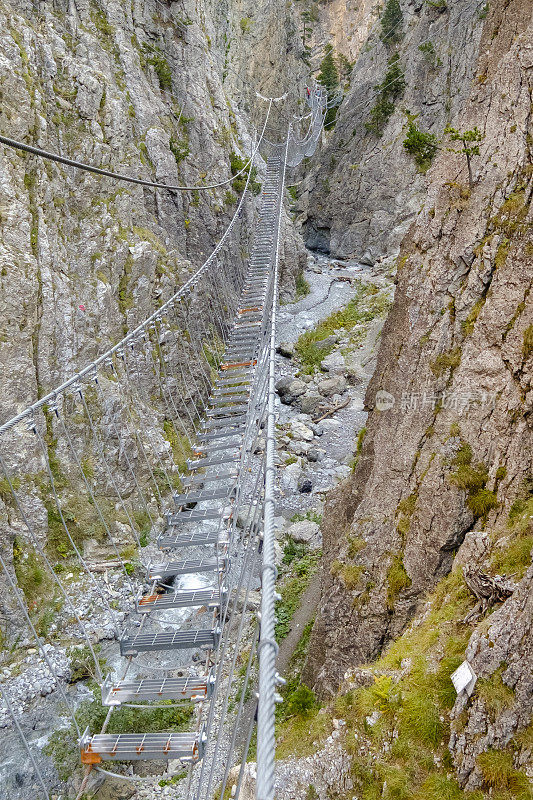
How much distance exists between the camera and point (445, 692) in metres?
2.82

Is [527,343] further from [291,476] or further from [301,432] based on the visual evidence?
[301,432]

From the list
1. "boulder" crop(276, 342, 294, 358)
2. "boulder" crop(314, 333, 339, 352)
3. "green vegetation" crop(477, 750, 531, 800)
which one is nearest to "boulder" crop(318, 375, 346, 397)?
"boulder" crop(314, 333, 339, 352)

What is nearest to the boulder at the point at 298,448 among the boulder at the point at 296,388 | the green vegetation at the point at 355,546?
the boulder at the point at 296,388

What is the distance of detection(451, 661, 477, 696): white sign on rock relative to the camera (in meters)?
2.62

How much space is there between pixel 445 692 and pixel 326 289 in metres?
16.2

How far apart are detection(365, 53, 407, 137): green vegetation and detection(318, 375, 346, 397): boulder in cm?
1376

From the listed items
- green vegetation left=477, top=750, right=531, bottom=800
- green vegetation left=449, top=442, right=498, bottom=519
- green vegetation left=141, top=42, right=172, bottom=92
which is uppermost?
green vegetation left=141, top=42, right=172, bottom=92

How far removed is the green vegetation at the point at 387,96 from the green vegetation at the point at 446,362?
19.9m

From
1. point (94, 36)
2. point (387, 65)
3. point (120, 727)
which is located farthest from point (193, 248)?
point (387, 65)

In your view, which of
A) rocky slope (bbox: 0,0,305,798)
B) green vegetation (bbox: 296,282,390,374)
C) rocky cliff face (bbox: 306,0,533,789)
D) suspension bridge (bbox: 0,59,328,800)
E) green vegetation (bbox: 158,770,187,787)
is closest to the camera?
suspension bridge (bbox: 0,59,328,800)

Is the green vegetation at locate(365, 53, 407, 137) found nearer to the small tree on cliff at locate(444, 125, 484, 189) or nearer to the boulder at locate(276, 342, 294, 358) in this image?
the boulder at locate(276, 342, 294, 358)

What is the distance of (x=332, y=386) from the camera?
41.3 feet

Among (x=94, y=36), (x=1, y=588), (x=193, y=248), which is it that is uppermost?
(x=94, y=36)

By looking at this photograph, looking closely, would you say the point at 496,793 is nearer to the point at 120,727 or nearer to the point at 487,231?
the point at 487,231
